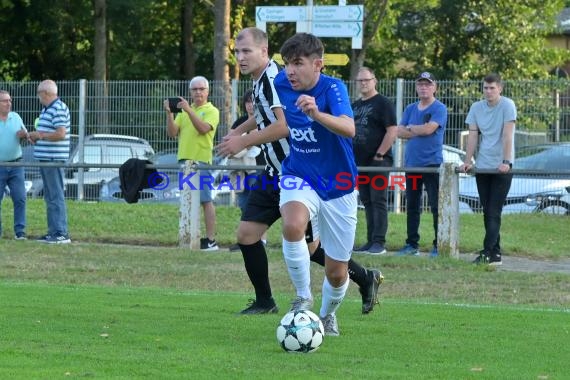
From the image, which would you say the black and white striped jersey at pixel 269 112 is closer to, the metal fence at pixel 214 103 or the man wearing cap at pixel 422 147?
the man wearing cap at pixel 422 147

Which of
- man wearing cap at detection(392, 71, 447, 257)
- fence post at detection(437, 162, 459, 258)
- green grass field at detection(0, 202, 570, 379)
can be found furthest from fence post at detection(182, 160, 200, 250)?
fence post at detection(437, 162, 459, 258)

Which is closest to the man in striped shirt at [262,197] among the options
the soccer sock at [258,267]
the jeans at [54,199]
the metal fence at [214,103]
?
the soccer sock at [258,267]

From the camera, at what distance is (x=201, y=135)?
15570mm

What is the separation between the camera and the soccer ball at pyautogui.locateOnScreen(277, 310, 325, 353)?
741cm

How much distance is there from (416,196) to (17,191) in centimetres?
550

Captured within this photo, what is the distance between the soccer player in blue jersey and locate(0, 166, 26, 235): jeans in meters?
8.99

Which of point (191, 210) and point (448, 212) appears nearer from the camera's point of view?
point (448, 212)

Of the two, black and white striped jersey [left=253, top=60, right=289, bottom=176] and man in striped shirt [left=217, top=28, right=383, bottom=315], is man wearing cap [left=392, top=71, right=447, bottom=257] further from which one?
black and white striped jersey [left=253, top=60, right=289, bottom=176]

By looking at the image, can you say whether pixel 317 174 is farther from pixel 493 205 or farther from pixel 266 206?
pixel 493 205

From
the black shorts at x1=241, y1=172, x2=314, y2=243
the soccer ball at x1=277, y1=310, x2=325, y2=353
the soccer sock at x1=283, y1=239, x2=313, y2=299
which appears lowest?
the soccer ball at x1=277, y1=310, x2=325, y2=353

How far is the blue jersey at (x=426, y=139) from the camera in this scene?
14.7 m

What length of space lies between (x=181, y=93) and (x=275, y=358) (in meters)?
13.8

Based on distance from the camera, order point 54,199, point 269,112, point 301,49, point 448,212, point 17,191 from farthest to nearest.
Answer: point 17,191 → point 54,199 → point 448,212 → point 269,112 → point 301,49

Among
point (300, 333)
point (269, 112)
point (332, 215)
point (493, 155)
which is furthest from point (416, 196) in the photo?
point (300, 333)
